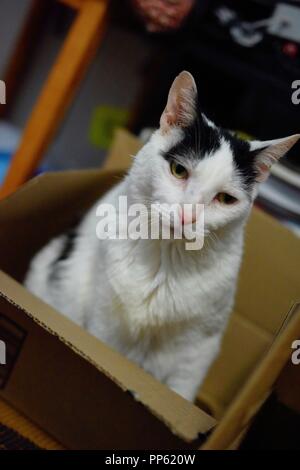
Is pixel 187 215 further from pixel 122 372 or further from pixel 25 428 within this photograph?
pixel 25 428

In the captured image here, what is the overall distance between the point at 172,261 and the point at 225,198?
171 millimetres

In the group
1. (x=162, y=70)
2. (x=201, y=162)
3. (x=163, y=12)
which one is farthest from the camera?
(x=162, y=70)

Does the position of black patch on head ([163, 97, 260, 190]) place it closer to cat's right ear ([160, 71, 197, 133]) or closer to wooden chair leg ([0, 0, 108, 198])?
cat's right ear ([160, 71, 197, 133])

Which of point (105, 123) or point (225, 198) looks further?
point (105, 123)

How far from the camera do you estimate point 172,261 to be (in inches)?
31.5

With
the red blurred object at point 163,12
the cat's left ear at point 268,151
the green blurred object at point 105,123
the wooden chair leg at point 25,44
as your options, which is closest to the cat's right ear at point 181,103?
the cat's left ear at point 268,151

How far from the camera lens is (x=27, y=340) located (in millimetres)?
743

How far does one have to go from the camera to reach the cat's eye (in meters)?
0.68

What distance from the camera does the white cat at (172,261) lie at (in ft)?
2.19

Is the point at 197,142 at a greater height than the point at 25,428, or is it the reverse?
the point at 197,142

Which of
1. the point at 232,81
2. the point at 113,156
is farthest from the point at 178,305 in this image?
the point at 232,81

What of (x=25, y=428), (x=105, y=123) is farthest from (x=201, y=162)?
(x=105, y=123)

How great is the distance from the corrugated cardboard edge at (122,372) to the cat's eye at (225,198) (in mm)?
277

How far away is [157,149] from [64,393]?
1.40 feet
